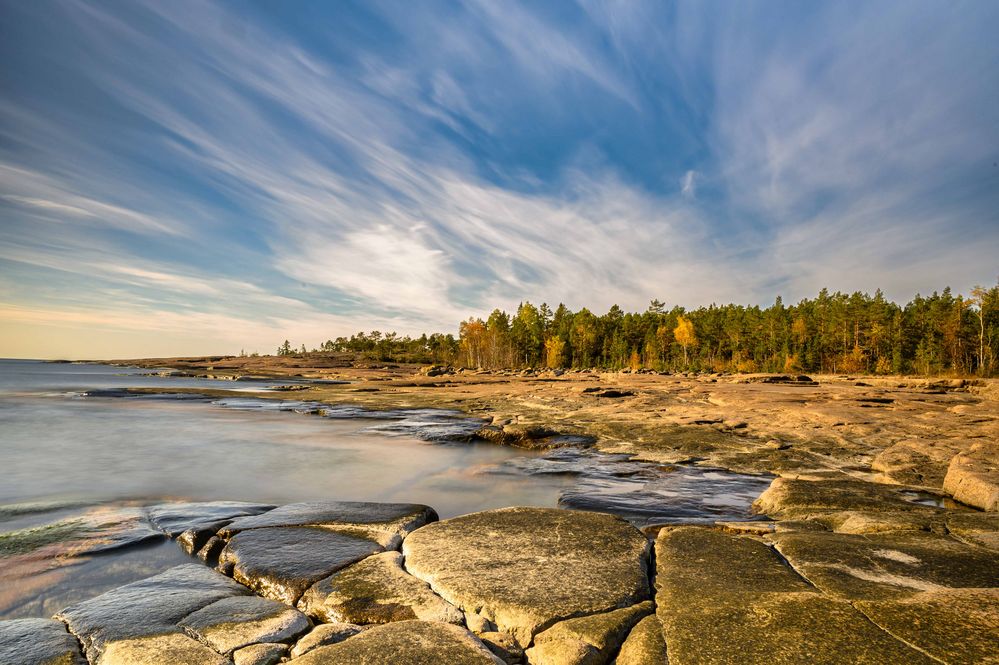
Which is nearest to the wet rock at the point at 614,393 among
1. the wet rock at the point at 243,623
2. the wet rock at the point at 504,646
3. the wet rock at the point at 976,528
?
the wet rock at the point at 976,528

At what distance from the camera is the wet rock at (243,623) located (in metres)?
3.10

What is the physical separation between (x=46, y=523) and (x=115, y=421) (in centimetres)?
1890

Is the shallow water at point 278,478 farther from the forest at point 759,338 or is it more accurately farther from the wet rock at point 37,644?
the forest at point 759,338

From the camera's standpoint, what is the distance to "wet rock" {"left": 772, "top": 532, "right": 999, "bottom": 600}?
3559 mm

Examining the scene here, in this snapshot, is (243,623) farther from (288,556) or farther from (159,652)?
(288,556)

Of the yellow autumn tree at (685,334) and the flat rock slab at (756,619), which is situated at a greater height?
the yellow autumn tree at (685,334)

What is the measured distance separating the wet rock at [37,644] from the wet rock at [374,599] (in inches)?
56.4

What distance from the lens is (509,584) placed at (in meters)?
3.85

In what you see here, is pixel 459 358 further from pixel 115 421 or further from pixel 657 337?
pixel 115 421

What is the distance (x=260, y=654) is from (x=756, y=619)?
10.5 feet

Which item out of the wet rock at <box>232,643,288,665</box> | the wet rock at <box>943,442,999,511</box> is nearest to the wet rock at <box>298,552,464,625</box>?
the wet rock at <box>232,643,288,665</box>

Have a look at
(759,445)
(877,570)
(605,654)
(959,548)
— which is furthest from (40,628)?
(759,445)

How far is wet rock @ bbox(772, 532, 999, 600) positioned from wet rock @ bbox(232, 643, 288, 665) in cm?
388

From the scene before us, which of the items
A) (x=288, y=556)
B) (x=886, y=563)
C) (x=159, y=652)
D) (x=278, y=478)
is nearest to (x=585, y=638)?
(x=159, y=652)
